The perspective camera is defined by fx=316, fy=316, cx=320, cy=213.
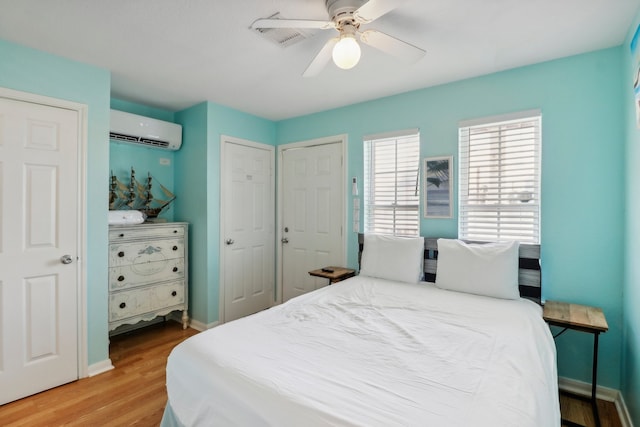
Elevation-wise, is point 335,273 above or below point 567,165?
below

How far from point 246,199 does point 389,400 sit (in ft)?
9.92

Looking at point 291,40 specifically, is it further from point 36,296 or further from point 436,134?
point 36,296

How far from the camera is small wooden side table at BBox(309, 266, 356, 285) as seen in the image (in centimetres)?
309

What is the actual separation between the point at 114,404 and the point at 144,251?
1.38 meters

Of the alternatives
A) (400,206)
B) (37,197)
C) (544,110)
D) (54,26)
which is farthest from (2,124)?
(544,110)

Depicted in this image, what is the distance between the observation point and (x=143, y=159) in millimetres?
3533

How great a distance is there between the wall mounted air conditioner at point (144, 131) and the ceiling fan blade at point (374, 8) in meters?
2.59

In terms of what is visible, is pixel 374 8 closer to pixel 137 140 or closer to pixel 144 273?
pixel 137 140

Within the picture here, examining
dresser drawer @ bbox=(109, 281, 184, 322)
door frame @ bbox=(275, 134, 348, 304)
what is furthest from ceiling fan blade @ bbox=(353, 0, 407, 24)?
dresser drawer @ bbox=(109, 281, 184, 322)

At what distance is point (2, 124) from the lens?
2119mm

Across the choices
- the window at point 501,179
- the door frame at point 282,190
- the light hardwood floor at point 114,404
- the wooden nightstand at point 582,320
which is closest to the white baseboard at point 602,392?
the light hardwood floor at point 114,404

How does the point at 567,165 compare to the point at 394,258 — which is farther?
the point at 394,258

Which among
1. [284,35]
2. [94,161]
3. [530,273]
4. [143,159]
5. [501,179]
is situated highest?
[284,35]

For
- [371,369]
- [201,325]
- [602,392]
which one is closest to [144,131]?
[201,325]
